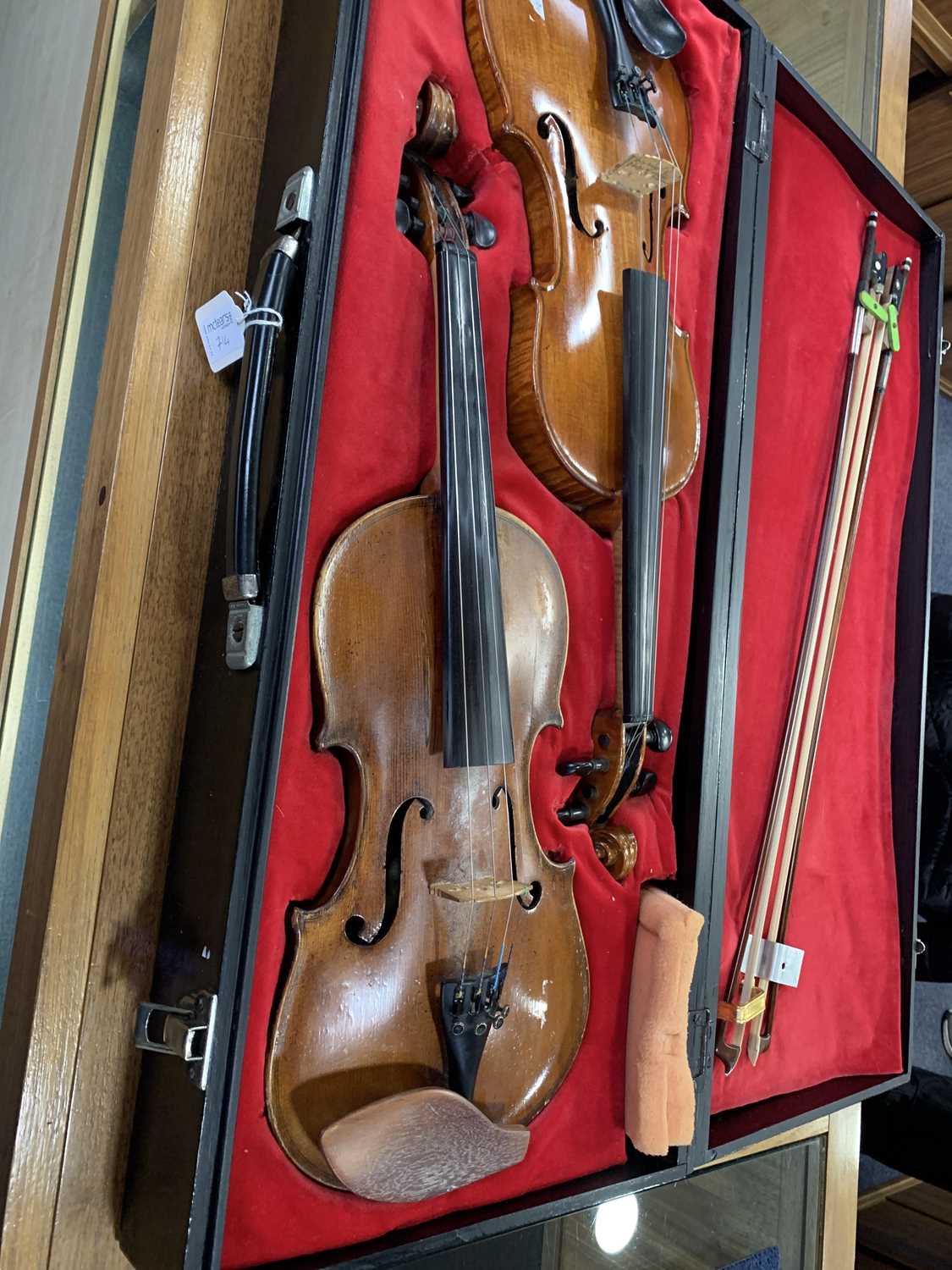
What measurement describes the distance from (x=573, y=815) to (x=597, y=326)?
0.54 m

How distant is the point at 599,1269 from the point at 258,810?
0.84m

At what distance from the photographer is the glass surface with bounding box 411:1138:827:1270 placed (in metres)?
1.16

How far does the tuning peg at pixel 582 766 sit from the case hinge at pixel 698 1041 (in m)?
0.31

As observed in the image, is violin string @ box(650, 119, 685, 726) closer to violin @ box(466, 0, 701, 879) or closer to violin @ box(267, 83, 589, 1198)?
violin @ box(466, 0, 701, 879)

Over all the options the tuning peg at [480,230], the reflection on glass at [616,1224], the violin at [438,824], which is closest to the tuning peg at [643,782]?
the violin at [438,824]

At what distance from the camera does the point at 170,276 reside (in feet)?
3.18

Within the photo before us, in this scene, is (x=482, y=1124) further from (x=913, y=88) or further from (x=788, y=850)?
(x=913, y=88)

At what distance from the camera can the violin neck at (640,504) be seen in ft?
3.56

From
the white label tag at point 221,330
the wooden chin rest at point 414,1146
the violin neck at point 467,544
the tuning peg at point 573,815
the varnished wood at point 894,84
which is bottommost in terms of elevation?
the wooden chin rest at point 414,1146

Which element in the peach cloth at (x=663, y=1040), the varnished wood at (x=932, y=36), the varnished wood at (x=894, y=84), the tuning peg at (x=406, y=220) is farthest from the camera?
the varnished wood at (x=932, y=36)

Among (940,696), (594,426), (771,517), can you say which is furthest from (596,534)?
(940,696)

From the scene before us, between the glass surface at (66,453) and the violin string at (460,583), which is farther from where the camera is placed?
the glass surface at (66,453)

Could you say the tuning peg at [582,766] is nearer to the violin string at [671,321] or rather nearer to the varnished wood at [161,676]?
the violin string at [671,321]

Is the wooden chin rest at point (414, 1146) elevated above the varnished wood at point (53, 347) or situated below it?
below
